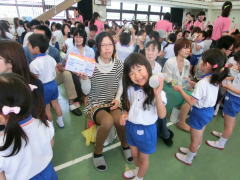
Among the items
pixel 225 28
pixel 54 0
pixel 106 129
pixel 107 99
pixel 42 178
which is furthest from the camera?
pixel 54 0

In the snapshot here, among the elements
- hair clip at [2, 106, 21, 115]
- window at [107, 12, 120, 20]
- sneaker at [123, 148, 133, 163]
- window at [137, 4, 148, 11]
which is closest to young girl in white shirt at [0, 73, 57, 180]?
hair clip at [2, 106, 21, 115]

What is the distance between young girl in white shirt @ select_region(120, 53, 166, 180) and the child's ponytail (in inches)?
30.4

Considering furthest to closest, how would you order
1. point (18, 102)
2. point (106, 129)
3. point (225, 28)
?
1. point (225, 28)
2. point (106, 129)
3. point (18, 102)

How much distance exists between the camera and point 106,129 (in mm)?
1777

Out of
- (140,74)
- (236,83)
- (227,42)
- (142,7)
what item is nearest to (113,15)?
(142,7)

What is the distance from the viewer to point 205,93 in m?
1.59

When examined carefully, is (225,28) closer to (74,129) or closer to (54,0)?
(74,129)

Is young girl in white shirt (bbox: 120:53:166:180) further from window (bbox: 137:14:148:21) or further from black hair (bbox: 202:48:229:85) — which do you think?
window (bbox: 137:14:148:21)

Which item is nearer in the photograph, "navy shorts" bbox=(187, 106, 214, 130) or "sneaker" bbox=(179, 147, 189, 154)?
"navy shorts" bbox=(187, 106, 214, 130)

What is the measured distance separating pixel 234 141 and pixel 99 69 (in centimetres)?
206

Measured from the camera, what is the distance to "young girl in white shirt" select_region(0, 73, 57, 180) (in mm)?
812

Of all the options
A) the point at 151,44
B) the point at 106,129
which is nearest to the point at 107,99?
the point at 106,129

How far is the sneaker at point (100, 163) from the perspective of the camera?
1854 mm

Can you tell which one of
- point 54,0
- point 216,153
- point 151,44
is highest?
point 54,0
